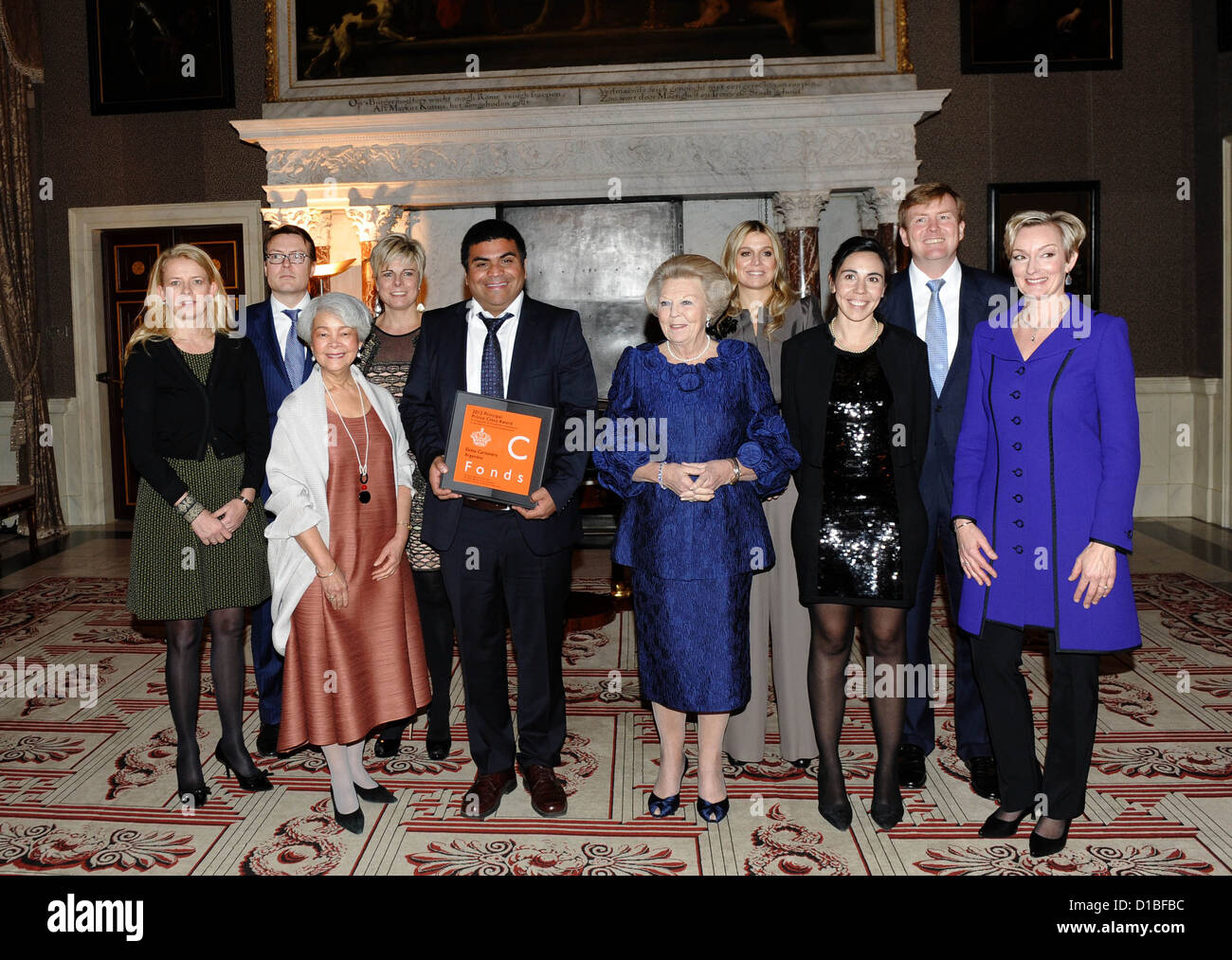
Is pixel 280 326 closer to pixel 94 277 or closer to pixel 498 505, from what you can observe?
pixel 498 505

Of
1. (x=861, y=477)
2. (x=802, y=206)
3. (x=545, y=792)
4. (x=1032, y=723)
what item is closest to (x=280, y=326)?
(x=545, y=792)

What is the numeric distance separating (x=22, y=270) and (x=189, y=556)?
7361 millimetres

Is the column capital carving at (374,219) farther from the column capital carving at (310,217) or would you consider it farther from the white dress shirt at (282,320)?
the white dress shirt at (282,320)

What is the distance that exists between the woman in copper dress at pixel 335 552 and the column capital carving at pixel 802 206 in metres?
6.53

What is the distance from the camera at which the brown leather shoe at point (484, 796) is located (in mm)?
3633

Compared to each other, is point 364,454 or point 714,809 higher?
point 364,454

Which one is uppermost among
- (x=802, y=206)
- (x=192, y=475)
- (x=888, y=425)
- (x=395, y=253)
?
(x=802, y=206)

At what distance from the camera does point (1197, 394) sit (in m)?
9.37

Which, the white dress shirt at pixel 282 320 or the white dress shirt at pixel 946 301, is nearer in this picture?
the white dress shirt at pixel 946 301

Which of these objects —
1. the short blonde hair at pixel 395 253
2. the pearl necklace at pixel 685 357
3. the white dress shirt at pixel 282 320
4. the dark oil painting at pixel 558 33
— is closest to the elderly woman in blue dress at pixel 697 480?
the pearl necklace at pixel 685 357

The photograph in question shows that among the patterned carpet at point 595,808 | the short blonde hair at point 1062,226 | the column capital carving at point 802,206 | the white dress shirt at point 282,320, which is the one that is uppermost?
the column capital carving at point 802,206

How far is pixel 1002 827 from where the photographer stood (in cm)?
339

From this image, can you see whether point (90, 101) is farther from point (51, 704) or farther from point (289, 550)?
point (289, 550)

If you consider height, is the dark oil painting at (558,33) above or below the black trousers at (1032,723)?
above
